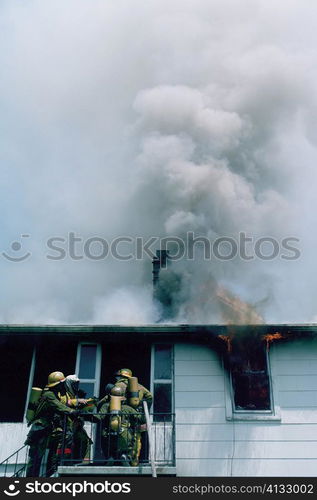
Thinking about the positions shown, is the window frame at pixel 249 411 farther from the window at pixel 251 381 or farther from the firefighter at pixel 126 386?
the firefighter at pixel 126 386

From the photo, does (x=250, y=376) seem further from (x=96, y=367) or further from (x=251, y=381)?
(x=96, y=367)

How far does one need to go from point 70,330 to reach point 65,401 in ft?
6.51

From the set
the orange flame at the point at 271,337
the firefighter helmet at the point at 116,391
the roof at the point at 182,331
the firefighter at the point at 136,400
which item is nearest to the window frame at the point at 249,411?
the orange flame at the point at 271,337

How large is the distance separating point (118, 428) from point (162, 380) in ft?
7.37

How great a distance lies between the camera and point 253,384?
38.1 feet

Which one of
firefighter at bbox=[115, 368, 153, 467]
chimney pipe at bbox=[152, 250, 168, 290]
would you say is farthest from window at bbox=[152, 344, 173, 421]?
chimney pipe at bbox=[152, 250, 168, 290]

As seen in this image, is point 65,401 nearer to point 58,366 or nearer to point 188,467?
point 58,366

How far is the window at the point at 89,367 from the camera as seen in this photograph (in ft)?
38.6

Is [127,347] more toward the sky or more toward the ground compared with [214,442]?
more toward the sky

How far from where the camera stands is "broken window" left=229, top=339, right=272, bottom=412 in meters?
11.4

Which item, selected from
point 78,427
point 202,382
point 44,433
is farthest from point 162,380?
point 44,433

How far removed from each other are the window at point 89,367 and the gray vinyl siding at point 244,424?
1779 mm

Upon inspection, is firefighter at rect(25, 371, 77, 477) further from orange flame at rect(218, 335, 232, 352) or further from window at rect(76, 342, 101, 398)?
orange flame at rect(218, 335, 232, 352)

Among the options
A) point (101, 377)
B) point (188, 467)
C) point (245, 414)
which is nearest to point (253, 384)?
point (245, 414)
